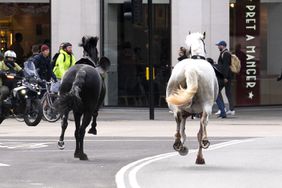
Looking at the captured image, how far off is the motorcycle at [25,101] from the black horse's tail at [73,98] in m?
6.87

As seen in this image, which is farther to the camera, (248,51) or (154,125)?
(248,51)

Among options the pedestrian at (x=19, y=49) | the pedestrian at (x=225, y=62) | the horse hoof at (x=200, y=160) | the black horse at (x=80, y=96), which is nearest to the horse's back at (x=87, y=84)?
the black horse at (x=80, y=96)

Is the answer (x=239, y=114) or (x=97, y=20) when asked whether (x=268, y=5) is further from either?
(x=97, y=20)

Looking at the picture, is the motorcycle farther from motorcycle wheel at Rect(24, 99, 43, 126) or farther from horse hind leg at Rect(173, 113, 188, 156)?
horse hind leg at Rect(173, 113, 188, 156)

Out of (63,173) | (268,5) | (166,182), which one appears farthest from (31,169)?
(268,5)

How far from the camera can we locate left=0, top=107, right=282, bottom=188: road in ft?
35.2

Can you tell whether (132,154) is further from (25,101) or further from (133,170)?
(25,101)

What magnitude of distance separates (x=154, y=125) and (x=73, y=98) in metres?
7.48

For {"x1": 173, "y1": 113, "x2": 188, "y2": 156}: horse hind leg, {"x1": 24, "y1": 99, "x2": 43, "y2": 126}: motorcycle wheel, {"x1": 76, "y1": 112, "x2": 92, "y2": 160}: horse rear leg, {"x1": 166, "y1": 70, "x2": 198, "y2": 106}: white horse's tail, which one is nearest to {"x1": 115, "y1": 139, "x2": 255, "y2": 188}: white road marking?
{"x1": 173, "y1": 113, "x2": 188, "y2": 156}: horse hind leg

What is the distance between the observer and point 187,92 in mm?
11422

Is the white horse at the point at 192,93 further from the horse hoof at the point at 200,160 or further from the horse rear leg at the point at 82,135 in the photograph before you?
the horse rear leg at the point at 82,135

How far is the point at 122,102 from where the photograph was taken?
975 inches

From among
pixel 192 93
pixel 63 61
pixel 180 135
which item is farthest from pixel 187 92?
pixel 63 61

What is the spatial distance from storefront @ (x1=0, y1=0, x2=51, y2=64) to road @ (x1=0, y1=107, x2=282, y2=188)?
4.12m
